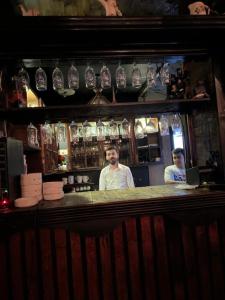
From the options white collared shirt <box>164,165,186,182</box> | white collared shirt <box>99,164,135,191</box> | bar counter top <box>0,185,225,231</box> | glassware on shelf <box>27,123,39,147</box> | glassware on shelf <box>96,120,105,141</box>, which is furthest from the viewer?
white collared shirt <box>99,164,135,191</box>

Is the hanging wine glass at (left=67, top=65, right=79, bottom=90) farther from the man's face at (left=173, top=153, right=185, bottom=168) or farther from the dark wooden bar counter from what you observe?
the man's face at (left=173, top=153, right=185, bottom=168)

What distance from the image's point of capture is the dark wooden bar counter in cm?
158

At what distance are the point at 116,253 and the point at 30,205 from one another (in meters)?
0.64

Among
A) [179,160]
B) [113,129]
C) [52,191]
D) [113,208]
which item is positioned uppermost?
[113,129]

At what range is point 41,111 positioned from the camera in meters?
1.80

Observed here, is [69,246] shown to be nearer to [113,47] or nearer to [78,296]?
[78,296]

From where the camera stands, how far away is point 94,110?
6.21 feet

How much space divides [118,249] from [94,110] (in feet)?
3.21

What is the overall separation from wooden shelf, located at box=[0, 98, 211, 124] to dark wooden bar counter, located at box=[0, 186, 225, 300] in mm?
641

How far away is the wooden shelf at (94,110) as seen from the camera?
1783 millimetres

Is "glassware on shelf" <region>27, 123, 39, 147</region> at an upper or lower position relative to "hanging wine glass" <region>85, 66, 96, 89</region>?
lower

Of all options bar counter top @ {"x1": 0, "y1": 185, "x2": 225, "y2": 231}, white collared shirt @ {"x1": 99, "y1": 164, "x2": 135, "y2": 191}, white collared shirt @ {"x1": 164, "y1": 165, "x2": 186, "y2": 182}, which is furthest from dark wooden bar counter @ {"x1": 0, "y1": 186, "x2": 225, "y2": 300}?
white collared shirt @ {"x1": 99, "y1": 164, "x2": 135, "y2": 191}

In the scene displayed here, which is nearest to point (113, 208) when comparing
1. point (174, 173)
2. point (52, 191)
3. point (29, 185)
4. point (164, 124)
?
point (52, 191)

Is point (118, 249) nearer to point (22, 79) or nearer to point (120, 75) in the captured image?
point (120, 75)
